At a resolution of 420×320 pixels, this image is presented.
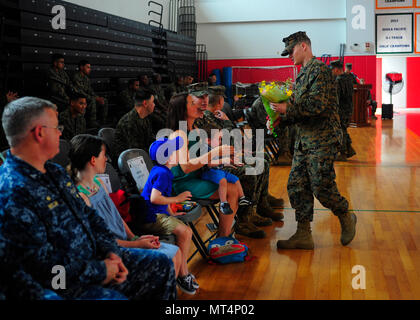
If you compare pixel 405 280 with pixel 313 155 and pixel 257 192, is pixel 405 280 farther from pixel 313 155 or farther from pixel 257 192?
pixel 257 192

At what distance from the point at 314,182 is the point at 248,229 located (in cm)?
85

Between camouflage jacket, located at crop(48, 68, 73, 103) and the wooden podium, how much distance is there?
8.64m

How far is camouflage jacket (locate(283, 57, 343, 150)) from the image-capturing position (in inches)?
157

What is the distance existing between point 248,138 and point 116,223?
4184 millimetres

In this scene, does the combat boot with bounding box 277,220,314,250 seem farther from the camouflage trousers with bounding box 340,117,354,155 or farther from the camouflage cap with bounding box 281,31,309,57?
the camouflage trousers with bounding box 340,117,354,155

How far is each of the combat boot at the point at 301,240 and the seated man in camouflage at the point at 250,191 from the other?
1.17 feet

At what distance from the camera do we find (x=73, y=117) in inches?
262

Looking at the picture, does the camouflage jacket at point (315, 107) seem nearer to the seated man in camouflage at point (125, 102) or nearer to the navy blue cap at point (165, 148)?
the navy blue cap at point (165, 148)

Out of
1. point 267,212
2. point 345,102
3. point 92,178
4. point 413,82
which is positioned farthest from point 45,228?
point 413,82

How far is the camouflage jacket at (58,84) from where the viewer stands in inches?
304

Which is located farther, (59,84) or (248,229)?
(59,84)

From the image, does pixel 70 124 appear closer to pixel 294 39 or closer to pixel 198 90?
pixel 198 90

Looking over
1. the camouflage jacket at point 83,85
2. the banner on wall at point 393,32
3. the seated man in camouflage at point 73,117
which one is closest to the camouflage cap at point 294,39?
the seated man in camouflage at point 73,117
